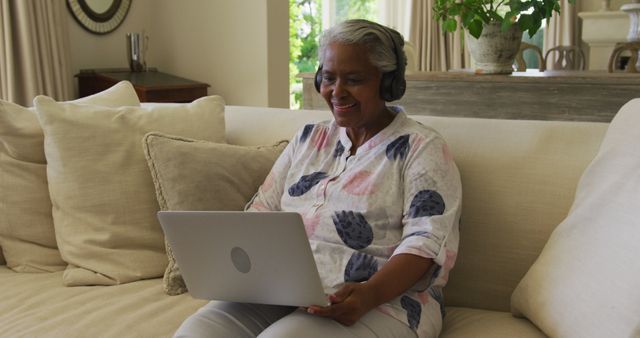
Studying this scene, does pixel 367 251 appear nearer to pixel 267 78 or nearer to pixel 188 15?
pixel 267 78

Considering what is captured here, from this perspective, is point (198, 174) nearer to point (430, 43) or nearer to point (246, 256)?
point (246, 256)

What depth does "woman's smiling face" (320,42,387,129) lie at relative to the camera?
5.27 feet

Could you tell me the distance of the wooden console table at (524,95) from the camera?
2.68 meters

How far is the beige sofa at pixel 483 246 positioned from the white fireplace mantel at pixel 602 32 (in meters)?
5.10

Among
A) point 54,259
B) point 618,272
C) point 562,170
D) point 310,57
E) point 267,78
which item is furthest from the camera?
point 310,57

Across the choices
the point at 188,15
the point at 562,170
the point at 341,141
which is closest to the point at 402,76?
the point at 341,141

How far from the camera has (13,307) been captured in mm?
1680

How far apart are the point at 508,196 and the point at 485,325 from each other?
1.02 ft

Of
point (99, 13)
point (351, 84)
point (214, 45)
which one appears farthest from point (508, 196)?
point (99, 13)

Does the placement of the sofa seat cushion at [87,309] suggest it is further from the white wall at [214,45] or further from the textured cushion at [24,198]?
the white wall at [214,45]

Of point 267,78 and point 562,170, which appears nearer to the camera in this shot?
point 562,170

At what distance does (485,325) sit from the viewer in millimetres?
1537

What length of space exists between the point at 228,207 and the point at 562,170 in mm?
796

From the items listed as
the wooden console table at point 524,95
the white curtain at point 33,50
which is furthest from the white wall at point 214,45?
the wooden console table at point 524,95
